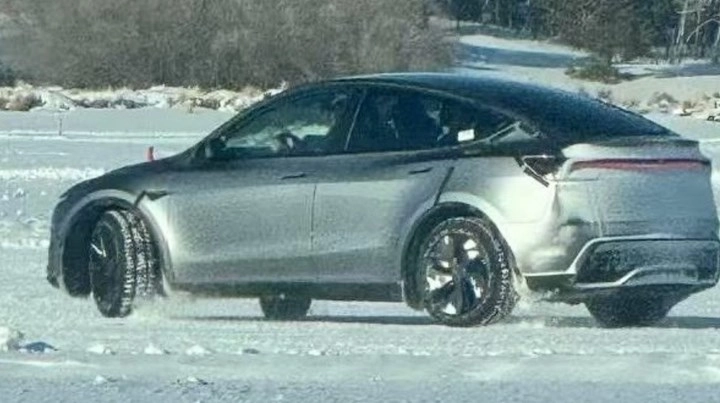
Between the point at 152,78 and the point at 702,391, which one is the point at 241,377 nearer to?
the point at 702,391

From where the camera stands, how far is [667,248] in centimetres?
1088

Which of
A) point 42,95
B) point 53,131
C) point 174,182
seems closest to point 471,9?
point 42,95

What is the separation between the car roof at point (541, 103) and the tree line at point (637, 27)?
67.8m

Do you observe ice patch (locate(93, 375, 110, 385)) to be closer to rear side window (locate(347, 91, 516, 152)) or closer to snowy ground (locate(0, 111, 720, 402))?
snowy ground (locate(0, 111, 720, 402))

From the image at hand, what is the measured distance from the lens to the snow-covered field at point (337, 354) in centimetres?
820

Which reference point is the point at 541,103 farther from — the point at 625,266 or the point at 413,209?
the point at 625,266

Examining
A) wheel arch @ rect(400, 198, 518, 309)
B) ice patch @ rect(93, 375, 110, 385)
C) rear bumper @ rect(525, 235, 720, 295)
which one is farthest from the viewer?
wheel arch @ rect(400, 198, 518, 309)

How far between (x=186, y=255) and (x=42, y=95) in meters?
32.9

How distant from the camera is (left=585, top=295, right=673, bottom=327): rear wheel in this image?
11.5m

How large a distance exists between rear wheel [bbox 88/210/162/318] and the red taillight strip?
2572 millimetres

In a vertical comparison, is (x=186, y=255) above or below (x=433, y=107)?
A: below

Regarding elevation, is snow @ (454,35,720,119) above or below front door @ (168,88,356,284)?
below

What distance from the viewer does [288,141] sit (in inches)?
461

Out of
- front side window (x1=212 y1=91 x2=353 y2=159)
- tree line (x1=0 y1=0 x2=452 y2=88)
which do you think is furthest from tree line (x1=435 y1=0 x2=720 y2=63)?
front side window (x1=212 y1=91 x2=353 y2=159)
